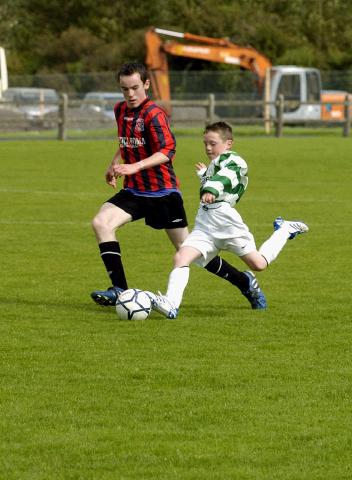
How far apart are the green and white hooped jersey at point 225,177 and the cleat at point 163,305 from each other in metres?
0.85

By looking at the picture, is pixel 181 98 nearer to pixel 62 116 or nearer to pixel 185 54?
pixel 185 54

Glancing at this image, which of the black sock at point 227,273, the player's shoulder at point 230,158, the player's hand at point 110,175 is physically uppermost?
the player's shoulder at point 230,158

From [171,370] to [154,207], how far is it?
291cm

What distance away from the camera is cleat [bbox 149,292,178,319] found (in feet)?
32.1

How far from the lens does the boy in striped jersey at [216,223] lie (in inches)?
388

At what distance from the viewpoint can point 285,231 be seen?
10.8m

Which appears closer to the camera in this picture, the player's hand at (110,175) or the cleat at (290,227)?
the player's hand at (110,175)

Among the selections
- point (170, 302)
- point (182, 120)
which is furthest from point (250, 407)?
point (182, 120)

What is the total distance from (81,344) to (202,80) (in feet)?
157

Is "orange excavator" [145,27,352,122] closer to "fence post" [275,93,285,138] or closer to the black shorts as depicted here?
"fence post" [275,93,285,138]

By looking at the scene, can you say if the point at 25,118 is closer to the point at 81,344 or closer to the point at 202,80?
the point at 202,80

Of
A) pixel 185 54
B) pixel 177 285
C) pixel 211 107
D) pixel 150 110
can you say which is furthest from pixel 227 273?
pixel 185 54

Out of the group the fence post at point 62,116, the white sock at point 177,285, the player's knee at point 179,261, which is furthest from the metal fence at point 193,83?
the white sock at point 177,285

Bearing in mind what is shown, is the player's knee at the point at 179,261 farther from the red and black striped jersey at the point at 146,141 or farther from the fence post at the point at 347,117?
the fence post at the point at 347,117
